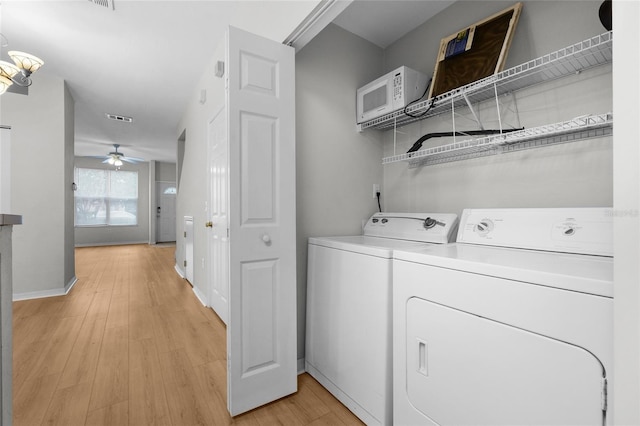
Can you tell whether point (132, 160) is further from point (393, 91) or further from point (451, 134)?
point (451, 134)

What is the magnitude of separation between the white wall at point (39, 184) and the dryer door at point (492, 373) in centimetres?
425

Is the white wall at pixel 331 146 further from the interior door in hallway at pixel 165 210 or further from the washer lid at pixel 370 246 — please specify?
the interior door in hallway at pixel 165 210

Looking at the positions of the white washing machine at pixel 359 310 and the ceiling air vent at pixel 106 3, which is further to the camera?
the ceiling air vent at pixel 106 3

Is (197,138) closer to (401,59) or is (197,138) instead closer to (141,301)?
(141,301)

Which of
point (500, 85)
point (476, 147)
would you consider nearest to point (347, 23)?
point (500, 85)

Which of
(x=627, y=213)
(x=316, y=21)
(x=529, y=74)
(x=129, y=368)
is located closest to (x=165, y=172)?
(x=129, y=368)

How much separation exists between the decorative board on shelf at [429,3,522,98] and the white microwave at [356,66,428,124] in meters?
0.12

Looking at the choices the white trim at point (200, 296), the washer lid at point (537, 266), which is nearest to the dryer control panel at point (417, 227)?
the washer lid at point (537, 266)

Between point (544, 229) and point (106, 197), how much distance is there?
10179mm

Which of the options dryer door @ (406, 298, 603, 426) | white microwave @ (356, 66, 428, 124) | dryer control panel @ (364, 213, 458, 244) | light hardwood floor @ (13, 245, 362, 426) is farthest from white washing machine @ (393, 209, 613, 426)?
white microwave @ (356, 66, 428, 124)

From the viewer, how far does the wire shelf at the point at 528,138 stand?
44.9 inches

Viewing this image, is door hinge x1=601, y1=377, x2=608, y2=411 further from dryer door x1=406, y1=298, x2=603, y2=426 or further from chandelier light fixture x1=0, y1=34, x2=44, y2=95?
chandelier light fixture x1=0, y1=34, x2=44, y2=95

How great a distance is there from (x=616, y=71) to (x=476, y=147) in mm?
946

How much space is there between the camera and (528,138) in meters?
1.37
